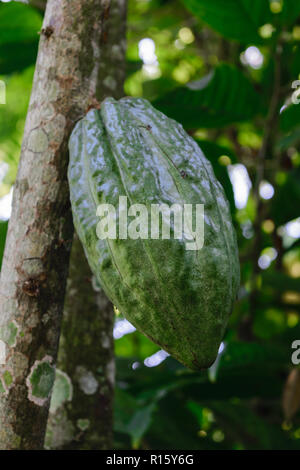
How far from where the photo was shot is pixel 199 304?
2.41 feet

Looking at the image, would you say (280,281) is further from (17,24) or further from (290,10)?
(17,24)

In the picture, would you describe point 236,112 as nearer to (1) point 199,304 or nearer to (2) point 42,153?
(2) point 42,153

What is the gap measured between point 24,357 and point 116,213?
0.27 metres

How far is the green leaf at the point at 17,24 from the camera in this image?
1.76 m

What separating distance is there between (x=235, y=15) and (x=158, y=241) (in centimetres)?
125

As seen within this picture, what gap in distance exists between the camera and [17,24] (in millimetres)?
1780

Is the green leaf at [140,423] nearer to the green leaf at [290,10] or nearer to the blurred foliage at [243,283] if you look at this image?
the blurred foliage at [243,283]

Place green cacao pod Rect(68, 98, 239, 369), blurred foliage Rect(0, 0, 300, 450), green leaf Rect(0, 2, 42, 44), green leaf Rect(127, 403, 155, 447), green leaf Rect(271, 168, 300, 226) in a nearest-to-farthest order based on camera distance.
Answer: green cacao pod Rect(68, 98, 239, 369) → green leaf Rect(127, 403, 155, 447) → blurred foliage Rect(0, 0, 300, 450) → green leaf Rect(0, 2, 42, 44) → green leaf Rect(271, 168, 300, 226)

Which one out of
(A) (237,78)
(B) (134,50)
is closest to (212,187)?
(A) (237,78)

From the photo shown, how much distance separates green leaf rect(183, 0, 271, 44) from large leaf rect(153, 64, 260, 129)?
11 centimetres

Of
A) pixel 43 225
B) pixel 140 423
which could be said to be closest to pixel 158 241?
pixel 43 225

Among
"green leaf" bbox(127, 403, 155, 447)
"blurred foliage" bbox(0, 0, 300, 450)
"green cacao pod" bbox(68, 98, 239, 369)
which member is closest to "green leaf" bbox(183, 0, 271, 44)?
"blurred foliage" bbox(0, 0, 300, 450)

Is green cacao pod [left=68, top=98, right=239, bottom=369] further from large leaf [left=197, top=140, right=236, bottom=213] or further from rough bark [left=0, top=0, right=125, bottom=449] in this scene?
large leaf [left=197, top=140, right=236, bottom=213]

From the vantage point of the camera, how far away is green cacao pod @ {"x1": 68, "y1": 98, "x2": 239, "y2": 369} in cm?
73
